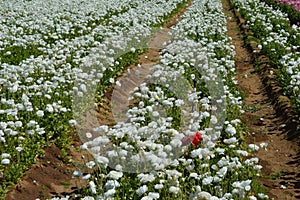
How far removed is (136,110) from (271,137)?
2.94 meters

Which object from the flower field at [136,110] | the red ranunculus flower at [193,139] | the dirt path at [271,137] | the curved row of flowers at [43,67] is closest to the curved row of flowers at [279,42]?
the flower field at [136,110]

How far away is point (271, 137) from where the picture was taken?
→ 8.88 metres

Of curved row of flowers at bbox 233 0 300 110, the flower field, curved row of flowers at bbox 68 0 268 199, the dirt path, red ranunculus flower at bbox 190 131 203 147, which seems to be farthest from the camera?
curved row of flowers at bbox 233 0 300 110

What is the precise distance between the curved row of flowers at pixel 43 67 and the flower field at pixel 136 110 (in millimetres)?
34

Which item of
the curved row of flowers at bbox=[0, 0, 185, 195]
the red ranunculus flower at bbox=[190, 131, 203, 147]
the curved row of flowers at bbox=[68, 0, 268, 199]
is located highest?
the red ranunculus flower at bbox=[190, 131, 203, 147]

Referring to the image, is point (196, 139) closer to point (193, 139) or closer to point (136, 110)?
point (193, 139)

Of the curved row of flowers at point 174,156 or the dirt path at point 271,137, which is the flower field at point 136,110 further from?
the dirt path at point 271,137

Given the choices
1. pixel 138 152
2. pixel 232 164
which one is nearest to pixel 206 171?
pixel 232 164

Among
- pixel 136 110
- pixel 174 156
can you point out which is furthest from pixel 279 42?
pixel 174 156

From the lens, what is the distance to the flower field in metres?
6.15

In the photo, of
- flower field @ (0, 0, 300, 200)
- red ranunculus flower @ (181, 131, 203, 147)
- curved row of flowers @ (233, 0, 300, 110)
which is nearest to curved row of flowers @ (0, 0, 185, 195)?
flower field @ (0, 0, 300, 200)

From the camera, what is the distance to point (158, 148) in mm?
6504

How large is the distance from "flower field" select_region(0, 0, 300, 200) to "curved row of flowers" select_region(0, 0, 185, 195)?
3 cm

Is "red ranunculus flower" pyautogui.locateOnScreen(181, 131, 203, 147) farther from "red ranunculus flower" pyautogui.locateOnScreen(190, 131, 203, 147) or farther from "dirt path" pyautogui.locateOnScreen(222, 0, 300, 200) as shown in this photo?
"dirt path" pyautogui.locateOnScreen(222, 0, 300, 200)
